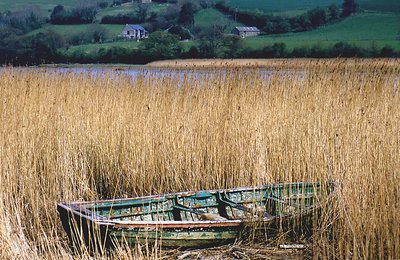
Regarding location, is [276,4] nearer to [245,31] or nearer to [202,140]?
[245,31]

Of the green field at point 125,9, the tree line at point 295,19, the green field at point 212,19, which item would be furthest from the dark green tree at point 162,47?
the green field at point 125,9

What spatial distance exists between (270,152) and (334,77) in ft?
7.30

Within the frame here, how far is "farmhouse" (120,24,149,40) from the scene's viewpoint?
261 ft

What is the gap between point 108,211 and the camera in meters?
5.67

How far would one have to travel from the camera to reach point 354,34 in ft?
229

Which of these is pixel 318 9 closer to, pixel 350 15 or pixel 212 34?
pixel 350 15

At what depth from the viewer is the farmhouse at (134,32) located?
79438 mm

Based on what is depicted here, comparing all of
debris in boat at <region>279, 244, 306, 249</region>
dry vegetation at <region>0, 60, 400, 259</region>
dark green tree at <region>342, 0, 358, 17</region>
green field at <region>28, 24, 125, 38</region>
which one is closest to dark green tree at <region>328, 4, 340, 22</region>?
dark green tree at <region>342, 0, 358, 17</region>

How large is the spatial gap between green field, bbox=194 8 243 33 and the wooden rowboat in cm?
7195

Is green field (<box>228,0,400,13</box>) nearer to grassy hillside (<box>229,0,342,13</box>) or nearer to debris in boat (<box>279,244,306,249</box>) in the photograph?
grassy hillside (<box>229,0,342,13</box>)

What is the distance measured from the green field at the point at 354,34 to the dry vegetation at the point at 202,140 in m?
51.7

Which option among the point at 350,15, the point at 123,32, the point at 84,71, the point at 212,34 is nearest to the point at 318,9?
the point at 350,15

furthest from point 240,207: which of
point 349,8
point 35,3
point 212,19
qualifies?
point 35,3

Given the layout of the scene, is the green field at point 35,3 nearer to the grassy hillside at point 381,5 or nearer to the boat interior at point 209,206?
the grassy hillside at point 381,5
